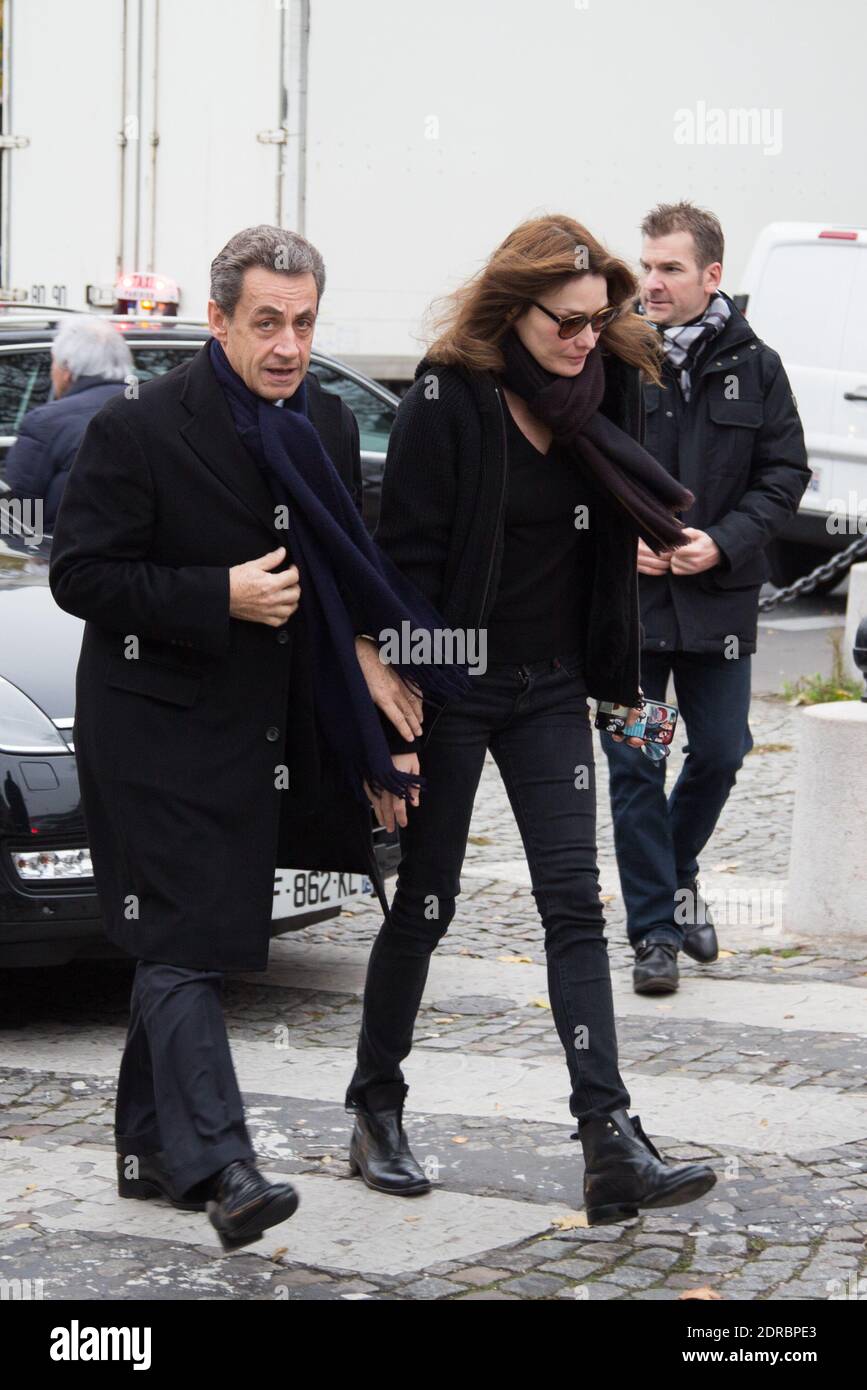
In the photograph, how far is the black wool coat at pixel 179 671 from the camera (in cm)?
Result: 402

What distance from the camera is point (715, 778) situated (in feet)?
20.5

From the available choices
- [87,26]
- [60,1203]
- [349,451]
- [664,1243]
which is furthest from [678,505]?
[87,26]

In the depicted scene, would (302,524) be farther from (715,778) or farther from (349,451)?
(715,778)

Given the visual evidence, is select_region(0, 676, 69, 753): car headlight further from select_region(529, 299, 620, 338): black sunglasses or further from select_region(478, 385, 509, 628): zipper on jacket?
select_region(529, 299, 620, 338): black sunglasses

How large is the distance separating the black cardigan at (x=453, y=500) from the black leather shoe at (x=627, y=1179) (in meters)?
0.86

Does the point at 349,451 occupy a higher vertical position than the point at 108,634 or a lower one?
higher

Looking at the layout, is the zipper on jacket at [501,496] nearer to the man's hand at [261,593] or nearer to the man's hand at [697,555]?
the man's hand at [261,593]

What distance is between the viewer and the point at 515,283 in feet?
14.1

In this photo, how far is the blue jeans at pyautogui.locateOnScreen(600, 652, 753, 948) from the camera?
609 cm

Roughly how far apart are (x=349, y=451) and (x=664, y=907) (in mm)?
2262

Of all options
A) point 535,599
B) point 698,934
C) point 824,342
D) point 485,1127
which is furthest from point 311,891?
point 824,342

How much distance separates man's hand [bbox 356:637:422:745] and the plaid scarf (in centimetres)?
207
